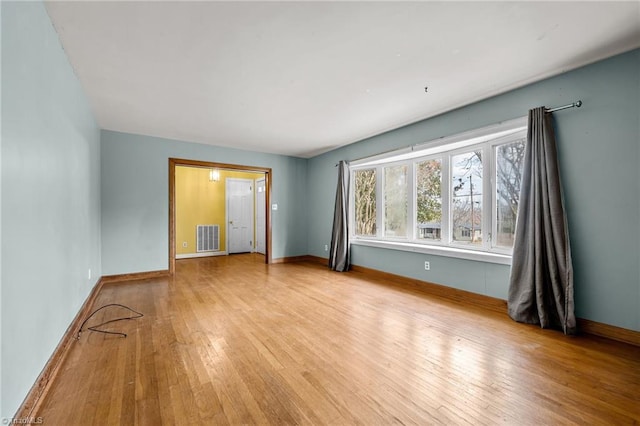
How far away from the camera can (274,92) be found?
3.14m

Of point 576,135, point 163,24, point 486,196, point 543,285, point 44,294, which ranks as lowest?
point 543,285

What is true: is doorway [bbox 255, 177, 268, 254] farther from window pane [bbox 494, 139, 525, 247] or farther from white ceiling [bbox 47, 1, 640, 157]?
window pane [bbox 494, 139, 525, 247]

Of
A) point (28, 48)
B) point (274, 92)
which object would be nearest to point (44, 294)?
point (28, 48)

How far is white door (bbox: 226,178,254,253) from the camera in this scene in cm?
769

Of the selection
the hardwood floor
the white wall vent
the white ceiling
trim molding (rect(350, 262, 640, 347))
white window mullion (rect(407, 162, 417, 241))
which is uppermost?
the white ceiling

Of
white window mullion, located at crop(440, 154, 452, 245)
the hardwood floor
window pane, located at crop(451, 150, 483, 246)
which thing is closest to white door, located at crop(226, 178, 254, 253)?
the hardwood floor

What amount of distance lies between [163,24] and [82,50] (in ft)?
3.05

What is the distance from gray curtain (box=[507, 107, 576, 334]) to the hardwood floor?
0.90 feet

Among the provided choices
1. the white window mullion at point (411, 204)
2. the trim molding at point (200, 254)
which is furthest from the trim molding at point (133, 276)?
the white window mullion at point (411, 204)

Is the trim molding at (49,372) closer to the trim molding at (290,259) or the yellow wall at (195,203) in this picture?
the trim molding at (290,259)

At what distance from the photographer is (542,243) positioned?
2.76m

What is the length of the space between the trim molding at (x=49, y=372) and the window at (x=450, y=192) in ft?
13.3

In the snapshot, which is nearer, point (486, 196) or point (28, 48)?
point (28, 48)

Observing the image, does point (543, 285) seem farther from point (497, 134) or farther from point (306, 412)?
point (306, 412)
